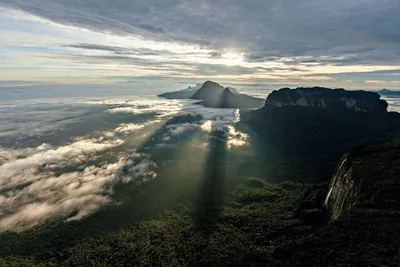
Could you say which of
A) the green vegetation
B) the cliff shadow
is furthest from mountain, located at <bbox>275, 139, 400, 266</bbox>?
the cliff shadow

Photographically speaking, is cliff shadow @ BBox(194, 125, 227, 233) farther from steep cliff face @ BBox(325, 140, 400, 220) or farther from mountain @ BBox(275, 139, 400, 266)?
steep cliff face @ BBox(325, 140, 400, 220)

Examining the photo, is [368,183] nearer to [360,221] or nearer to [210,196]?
[360,221]

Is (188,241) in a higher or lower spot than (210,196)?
higher

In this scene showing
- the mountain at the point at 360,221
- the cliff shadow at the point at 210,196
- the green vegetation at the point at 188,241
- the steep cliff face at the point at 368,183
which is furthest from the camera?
the cliff shadow at the point at 210,196

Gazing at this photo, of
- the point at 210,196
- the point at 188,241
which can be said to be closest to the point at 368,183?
the point at 188,241

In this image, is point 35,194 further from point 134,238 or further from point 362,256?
point 362,256

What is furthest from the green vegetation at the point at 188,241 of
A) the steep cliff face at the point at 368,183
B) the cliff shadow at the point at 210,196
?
the steep cliff face at the point at 368,183

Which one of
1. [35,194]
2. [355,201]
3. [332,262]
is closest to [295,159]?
[355,201]

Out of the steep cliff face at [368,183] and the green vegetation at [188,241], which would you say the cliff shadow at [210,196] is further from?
the steep cliff face at [368,183]
